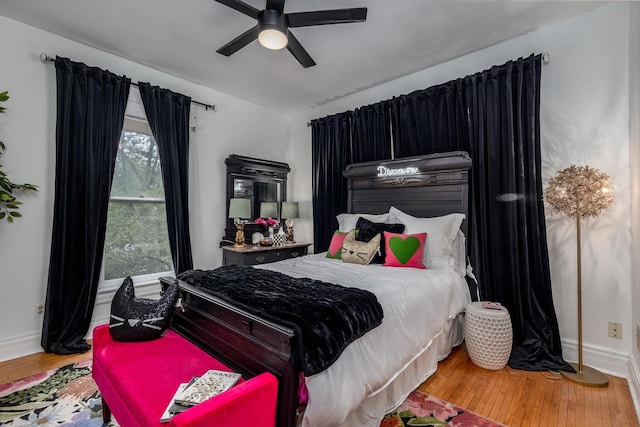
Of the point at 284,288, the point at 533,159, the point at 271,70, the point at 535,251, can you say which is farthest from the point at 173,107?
the point at 535,251

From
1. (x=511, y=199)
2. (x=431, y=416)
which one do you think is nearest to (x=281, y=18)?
(x=511, y=199)

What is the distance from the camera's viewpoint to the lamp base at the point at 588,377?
2176 mm

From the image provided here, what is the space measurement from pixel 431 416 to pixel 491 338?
0.85 meters

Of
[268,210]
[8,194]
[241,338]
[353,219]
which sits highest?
[8,194]

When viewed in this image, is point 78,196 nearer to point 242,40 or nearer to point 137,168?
point 137,168

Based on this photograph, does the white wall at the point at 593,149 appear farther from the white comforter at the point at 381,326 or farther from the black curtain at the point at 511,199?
the white comforter at the point at 381,326

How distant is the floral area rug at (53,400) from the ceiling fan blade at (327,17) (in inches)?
106

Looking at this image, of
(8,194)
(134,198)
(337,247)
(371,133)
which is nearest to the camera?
(8,194)

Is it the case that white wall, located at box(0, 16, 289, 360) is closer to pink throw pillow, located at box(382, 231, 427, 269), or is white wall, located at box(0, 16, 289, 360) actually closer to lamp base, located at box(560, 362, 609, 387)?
pink throw pillow, located at box(382, 231, 427, 269)

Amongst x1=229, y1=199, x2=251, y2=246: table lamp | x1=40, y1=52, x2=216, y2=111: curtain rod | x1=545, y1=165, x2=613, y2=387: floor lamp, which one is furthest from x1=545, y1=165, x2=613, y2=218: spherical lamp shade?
x1=40, y1=52, x2=216, y2=111: curtain rod

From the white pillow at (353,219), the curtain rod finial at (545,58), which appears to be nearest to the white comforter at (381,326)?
the white pillow at (353,219)

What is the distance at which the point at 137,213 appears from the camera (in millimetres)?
3418

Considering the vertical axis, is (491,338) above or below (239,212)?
below

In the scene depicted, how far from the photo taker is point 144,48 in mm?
3033
